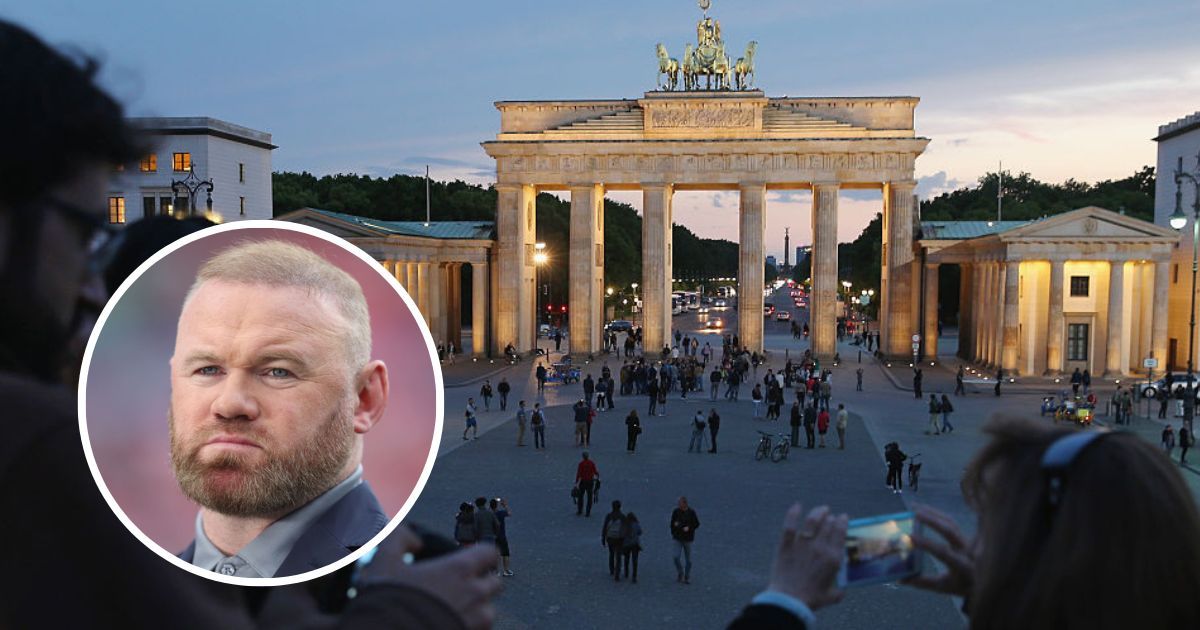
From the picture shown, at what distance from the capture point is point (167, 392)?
93.3 inches

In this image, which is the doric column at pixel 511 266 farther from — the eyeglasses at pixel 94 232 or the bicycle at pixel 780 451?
the eyeglasses at pixel 94 232

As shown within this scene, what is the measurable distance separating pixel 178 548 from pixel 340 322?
2.11 feet

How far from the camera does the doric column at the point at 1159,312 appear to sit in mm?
45312

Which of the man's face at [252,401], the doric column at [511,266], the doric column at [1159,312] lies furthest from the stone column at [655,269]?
the man's face at [252,401]

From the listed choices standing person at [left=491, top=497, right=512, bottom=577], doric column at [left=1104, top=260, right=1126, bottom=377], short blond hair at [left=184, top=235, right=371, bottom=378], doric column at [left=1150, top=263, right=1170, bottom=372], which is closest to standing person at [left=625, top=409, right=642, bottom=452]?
standing person at [left=491, top=497, right=512, bottom=577]

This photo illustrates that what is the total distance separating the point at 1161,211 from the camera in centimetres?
6034

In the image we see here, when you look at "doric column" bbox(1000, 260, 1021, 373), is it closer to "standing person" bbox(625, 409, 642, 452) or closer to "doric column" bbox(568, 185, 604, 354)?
"doric column" bbox(568, 185, 604, 354)

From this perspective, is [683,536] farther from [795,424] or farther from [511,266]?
[511,266]

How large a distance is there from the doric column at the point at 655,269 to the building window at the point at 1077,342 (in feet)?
71.2

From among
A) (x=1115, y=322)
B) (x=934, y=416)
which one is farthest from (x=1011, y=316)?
(x=934, y=416)

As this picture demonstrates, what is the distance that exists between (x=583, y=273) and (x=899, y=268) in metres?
18.1

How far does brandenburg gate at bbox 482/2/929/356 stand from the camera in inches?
2215

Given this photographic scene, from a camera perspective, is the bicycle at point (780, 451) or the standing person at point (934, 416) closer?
the bicycle at point (780, 451)

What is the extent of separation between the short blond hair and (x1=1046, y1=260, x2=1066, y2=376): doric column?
48076 millimetres
